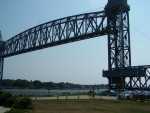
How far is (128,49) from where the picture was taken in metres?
69.9

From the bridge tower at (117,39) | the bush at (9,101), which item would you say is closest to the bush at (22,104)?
the bush at (9,101)

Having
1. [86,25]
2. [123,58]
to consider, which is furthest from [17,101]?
[86,25]

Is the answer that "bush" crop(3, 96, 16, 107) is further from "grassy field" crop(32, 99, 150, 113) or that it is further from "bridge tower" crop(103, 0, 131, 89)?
"bridge tower" crop(103, 0, 131, 89)

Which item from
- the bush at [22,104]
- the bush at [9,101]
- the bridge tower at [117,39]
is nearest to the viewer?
the bush at [22,104]

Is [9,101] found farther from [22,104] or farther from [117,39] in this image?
[117,39]

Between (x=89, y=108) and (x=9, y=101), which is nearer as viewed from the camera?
(x=89, y=108)

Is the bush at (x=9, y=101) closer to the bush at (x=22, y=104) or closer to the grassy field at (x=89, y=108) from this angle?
the grassy field at (x=89, y=108)

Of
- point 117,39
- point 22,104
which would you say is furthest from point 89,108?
point 117,39

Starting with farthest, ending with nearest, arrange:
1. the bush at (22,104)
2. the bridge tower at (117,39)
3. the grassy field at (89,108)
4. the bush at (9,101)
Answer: the bridge tower at (117,39)
the bush at (9,101)
the bush at (22,104)
the grassy field at (89,108)

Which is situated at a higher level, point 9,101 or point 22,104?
point 9,101

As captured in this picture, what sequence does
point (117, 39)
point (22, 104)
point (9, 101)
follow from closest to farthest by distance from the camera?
point (22, 104)
point (9, 101)
point (117, 39)

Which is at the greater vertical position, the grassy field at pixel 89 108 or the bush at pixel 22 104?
the bush at pixel 22 104

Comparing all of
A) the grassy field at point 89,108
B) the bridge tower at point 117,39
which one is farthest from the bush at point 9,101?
the bridge tower at point 117,39

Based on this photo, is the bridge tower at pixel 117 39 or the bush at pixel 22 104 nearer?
the bush at pixel 22 104
